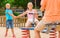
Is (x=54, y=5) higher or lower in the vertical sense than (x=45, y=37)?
higher

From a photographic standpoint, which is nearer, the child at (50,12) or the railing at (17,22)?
the child at (50,12)

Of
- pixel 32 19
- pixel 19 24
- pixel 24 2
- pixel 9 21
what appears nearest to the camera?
pixel 32 19

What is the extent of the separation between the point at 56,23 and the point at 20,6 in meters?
28.6

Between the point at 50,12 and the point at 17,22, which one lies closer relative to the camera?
the point at 50,12

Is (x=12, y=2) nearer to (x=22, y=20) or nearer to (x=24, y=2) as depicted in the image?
(x=24, y=2)

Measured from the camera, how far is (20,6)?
36438 millimetres

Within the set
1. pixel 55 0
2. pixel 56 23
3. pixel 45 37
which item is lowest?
pixel 45 37

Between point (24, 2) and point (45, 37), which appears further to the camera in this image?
point (24, 2)

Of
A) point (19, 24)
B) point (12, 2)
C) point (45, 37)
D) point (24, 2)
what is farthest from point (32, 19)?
point (12, 2)

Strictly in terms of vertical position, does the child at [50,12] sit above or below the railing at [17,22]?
above

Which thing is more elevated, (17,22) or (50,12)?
(50,12)

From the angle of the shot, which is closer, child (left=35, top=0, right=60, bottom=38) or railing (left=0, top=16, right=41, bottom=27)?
child (left=35, top=0, right=60, bottom=38)

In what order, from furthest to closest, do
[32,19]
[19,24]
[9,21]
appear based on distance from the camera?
[19,24]
[9,21]
[32,19]

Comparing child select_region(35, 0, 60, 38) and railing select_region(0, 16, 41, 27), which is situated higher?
child select_region(35, 0, 60, 38)
